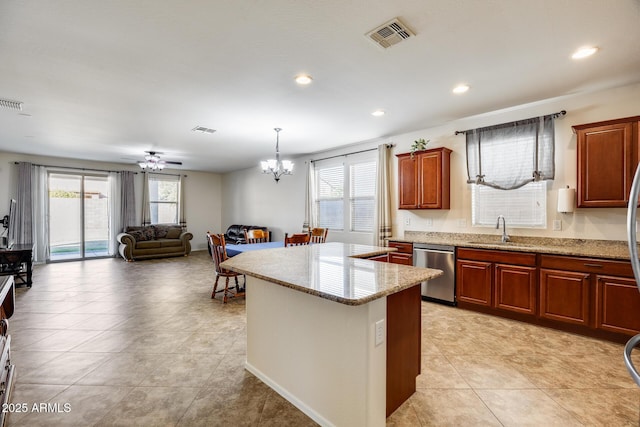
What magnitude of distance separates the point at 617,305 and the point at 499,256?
107cm

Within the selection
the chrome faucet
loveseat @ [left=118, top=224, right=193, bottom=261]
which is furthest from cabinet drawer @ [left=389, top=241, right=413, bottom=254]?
loveseat @ [left=118, top=224, right=193, bottom=261]

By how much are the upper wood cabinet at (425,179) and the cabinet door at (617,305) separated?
2.00 meters

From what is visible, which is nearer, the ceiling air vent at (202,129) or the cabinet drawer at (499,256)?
the cabinet drawer at (499,256)

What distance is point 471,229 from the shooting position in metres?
4.30

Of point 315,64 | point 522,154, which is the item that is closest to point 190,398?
point 315,64

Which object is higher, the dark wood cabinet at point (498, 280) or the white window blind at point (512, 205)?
the white window blind at point (512, 205)

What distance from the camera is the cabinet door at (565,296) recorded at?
2.98 meters

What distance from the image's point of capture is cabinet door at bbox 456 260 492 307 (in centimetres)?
364

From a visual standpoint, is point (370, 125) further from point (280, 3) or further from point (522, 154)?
point (280, 3)

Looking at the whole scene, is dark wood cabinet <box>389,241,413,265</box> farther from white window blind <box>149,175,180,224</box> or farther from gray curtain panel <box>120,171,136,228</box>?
gray curtain panel <box>120,171,136,228</box>

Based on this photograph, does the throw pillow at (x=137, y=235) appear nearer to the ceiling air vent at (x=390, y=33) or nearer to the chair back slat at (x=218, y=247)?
the chair back slat at (x=218, y=247)

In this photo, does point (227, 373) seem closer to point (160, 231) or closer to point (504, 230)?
point (504, 230)

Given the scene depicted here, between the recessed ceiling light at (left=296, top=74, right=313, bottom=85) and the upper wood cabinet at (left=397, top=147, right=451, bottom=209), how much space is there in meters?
2.33

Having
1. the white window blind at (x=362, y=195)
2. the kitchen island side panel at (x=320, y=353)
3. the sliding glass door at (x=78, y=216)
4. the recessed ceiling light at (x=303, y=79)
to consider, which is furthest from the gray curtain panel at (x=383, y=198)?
the sliding glass door at (x=78, y=216)
